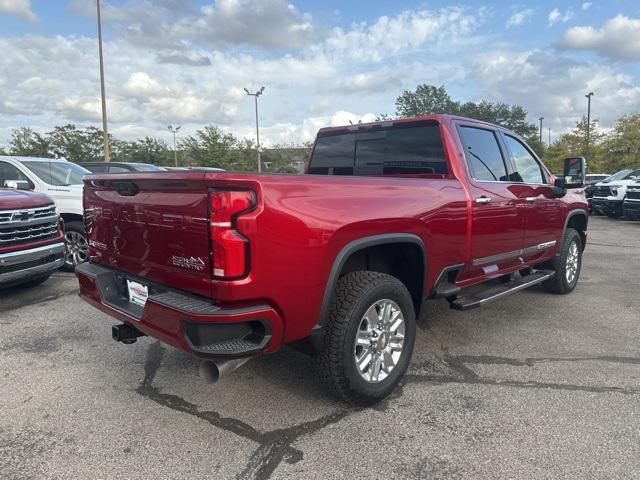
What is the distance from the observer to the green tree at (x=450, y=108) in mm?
76438

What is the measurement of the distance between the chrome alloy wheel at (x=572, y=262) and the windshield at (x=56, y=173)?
7.30 metres

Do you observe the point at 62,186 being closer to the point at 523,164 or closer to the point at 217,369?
the point at 217,369

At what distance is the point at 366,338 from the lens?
3066mm

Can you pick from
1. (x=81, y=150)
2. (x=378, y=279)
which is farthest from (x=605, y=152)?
(x=378, y=279)

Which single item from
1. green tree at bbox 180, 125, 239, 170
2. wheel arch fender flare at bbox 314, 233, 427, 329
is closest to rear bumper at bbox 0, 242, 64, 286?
wheel arch fender flare at bbox 314, 233, 427, 329

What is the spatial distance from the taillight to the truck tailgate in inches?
2.5

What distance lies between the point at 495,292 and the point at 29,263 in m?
5.03

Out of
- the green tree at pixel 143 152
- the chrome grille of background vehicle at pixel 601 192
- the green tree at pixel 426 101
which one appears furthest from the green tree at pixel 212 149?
the green tree at pixel 426 101

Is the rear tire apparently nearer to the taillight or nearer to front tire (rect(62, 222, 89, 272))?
the taillight

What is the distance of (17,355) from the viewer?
13.3ft

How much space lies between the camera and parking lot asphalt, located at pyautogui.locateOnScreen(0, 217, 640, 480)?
252 cm

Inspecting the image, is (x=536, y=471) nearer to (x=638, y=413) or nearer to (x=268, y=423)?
(x=638, y=413)

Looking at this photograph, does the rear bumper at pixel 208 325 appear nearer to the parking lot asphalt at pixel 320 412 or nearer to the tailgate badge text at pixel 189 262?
the tailgate badge text at pixel 189 262

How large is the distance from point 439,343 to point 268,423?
1.94m
